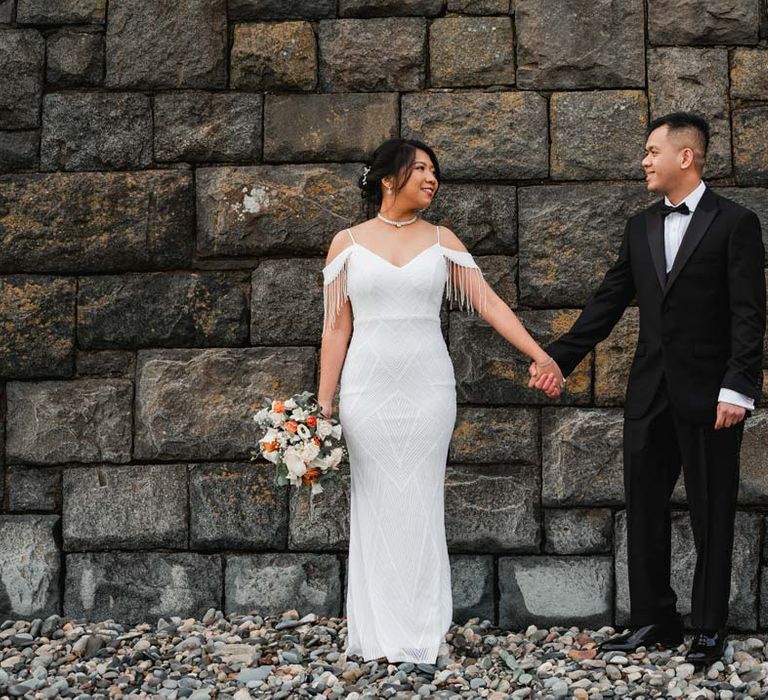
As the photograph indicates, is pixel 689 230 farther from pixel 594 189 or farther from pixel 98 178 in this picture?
pixel 98 178

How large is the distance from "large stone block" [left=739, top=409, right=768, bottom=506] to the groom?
672mm

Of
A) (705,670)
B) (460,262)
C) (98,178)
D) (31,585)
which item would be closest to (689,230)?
(460,262)

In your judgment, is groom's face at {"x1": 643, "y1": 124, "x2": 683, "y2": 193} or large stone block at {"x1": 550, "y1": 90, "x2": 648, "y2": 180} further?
large stone block at {"x1": 550, "y1": 90, "x2": 648, "y2": 180}

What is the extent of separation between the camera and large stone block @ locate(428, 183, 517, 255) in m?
4.65

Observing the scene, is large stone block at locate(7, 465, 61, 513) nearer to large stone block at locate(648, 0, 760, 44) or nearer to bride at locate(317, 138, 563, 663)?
bride at locate(317, 138, 563, 663)

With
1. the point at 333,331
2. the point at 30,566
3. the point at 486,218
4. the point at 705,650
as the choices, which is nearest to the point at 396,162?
the point at 333,331

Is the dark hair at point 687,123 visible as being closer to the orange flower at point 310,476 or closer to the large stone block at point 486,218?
the large stone block at point 486,218

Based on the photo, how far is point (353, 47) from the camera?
4727 mm

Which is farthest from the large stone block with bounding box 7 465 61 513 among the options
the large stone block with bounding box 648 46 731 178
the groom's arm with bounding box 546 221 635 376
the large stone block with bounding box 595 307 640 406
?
the large stone block with bounding box 648 46 731 178

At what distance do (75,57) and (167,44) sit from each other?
0.43m

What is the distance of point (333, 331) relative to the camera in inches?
158

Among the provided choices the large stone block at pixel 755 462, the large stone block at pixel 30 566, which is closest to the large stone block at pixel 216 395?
the large stone block at pixel 30 566

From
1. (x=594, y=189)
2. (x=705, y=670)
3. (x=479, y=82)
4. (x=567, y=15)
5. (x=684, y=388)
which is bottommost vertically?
(x=705, y=670)

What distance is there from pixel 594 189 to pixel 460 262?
3.17ft
